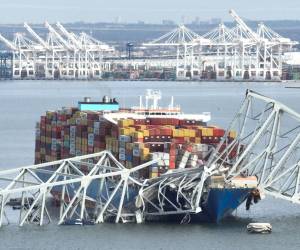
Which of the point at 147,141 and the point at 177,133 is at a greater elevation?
the point at 177,133

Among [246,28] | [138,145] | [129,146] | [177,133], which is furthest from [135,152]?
[246,28]

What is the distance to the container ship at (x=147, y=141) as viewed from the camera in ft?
129

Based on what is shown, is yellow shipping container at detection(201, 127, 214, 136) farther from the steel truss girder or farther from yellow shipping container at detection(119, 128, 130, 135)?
yellow shipping container at detection(119, 128, 130, 135)

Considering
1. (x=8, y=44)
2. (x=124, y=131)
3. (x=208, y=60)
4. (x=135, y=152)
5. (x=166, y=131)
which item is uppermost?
(x=166, y=131)

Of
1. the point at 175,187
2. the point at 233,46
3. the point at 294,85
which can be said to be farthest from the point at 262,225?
the point at 233,46

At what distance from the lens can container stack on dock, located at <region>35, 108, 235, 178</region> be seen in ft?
132

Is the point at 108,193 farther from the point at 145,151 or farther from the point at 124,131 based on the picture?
the point at 124,131

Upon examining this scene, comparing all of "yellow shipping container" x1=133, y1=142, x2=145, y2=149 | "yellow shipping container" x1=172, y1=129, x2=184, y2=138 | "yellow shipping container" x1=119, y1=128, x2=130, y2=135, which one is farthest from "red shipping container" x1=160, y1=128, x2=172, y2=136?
"yellow shipping container" x1=119, y1=128, x2=130, y2=135

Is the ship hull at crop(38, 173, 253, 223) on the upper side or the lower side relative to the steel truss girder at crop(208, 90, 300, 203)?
lower

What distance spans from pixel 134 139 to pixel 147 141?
34cm

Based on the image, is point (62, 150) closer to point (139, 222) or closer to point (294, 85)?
point (139, 222)

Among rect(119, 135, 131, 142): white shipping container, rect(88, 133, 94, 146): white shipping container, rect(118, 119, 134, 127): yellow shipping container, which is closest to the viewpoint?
rect(119, 135, 131, 142): white shipping container

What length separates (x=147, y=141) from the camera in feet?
135

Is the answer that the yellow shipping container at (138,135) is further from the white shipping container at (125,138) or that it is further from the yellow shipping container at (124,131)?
the yellow shipping container at (124,131)
